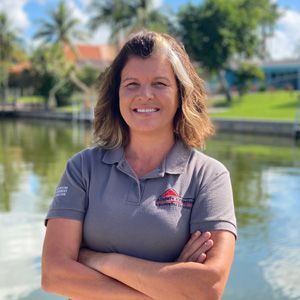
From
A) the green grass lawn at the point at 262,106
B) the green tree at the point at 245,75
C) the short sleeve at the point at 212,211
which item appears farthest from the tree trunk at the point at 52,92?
the short sleeve at the point at 212,211

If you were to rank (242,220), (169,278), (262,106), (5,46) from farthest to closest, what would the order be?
(5,46) < (262,106) < (242,220) < (169,278)

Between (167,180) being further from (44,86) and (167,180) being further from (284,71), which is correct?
(284,71)

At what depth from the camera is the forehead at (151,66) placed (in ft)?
5.32

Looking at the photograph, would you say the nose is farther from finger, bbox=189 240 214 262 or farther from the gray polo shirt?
finger, bbox=189 240 214 262

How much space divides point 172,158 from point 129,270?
1.32ft

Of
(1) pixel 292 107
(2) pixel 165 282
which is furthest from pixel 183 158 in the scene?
(1) pixel 292 107

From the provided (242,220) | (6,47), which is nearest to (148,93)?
(242,220)

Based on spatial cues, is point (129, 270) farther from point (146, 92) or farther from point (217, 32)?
point (217, 32)

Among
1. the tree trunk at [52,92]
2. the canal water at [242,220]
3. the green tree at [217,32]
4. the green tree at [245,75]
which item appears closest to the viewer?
the canal water at [242,220]

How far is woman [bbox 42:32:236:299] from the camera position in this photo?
1.53 m

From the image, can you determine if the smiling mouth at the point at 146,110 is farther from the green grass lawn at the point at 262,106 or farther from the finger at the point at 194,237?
the green grass lawn at the point at 262,106

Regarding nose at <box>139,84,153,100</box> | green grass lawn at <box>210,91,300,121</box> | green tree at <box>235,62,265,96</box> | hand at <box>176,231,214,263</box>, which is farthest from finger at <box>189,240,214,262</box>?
green tree at <box>235,62,265,96</box>

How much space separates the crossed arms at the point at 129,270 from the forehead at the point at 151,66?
0.54m

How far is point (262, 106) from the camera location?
2633 cm
